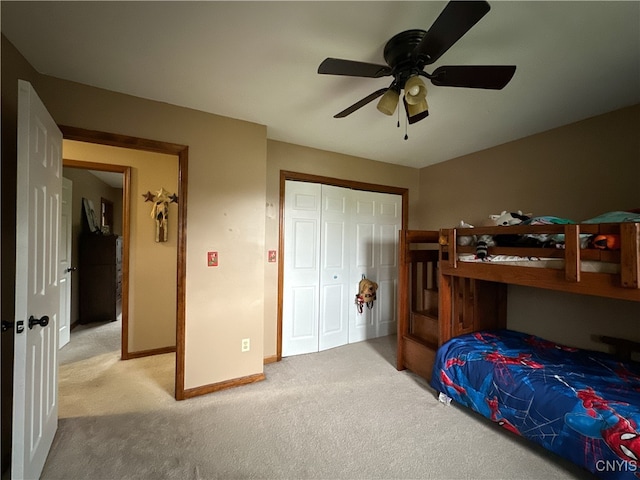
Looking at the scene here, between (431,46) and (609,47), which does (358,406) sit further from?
(609,47)

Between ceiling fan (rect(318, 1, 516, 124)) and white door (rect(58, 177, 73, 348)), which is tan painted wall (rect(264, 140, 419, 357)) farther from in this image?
white door (rect(58, 177, 73, 348))

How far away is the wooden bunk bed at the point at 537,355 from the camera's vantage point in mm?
1311

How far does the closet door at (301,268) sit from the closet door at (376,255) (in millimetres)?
551

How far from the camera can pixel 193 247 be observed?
216 centimetres

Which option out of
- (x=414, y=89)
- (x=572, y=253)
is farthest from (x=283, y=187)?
(x=572, y=253)

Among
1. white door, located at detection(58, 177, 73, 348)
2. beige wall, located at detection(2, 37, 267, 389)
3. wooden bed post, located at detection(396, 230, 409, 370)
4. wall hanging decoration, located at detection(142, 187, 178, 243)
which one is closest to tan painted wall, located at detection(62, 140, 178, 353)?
wall hanging decoration, located at detection(142, 187, 178, 243)

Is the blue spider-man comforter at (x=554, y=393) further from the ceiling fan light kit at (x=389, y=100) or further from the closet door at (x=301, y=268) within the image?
the ceiling fan light kit at (x=389, y=100)

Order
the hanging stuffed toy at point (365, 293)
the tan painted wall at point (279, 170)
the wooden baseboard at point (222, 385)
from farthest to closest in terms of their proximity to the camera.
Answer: the hanging stuffed toy at point (365, 293)
the tan painted wall at point (279, 170)
the wooden baseboard at point (222, 385)

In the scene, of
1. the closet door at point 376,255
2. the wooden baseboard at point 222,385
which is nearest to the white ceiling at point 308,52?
the closet door at point 376,255

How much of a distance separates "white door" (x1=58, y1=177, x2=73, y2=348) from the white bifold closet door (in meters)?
2.60

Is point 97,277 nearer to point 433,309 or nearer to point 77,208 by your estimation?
point 77,208

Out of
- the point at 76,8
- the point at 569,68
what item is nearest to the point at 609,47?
the point at 569,68

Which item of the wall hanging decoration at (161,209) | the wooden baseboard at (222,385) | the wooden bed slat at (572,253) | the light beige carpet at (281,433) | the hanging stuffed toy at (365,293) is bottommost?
the light beige carpet at (281,433)

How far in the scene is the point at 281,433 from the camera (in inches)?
69.3
